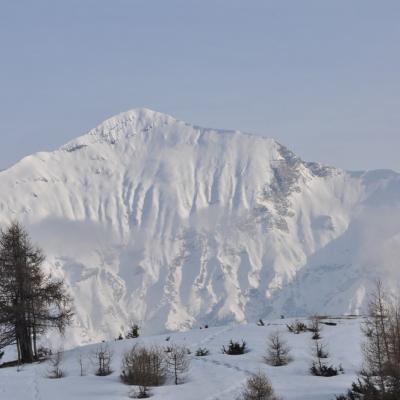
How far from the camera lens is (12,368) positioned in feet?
131

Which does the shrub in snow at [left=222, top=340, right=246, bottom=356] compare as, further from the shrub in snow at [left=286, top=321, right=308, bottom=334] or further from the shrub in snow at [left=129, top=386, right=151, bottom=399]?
the shrub in snow at [left=129, top=386, right=151, bottom=399]

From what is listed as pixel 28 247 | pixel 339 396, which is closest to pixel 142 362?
pixel 339 396

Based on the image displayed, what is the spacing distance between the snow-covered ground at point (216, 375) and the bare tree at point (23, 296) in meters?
2.87

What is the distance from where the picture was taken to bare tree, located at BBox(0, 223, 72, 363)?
4331cm

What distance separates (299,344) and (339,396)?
11236mm

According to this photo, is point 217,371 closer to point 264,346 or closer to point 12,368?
point 264,346

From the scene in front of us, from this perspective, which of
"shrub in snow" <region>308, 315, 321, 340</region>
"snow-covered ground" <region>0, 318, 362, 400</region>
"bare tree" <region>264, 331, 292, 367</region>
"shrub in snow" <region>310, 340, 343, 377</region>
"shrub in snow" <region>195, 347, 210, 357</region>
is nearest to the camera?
"snow-covered ground" <region>0, 318, 362, 400</region>

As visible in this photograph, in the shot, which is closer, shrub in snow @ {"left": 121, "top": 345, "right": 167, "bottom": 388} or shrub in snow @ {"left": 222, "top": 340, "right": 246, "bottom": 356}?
shrub in snow @ {"left": 121, "top": 345, "right": 167, "bottom": 388}

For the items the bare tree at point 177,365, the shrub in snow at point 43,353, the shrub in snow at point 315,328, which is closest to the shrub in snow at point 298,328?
the shrub in snow at point 315,328

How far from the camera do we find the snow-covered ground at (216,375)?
30.6 meters

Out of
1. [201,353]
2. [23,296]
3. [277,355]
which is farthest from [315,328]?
[23,296]

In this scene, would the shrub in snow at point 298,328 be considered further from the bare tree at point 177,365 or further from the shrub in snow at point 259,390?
the shrub in snow at point 259,390

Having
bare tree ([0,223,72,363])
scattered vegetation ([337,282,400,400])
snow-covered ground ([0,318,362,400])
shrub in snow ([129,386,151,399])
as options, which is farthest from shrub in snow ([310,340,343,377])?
bare tree ([0,223,72,363])

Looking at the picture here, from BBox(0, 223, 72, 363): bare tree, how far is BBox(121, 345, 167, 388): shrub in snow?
37.4 feet
